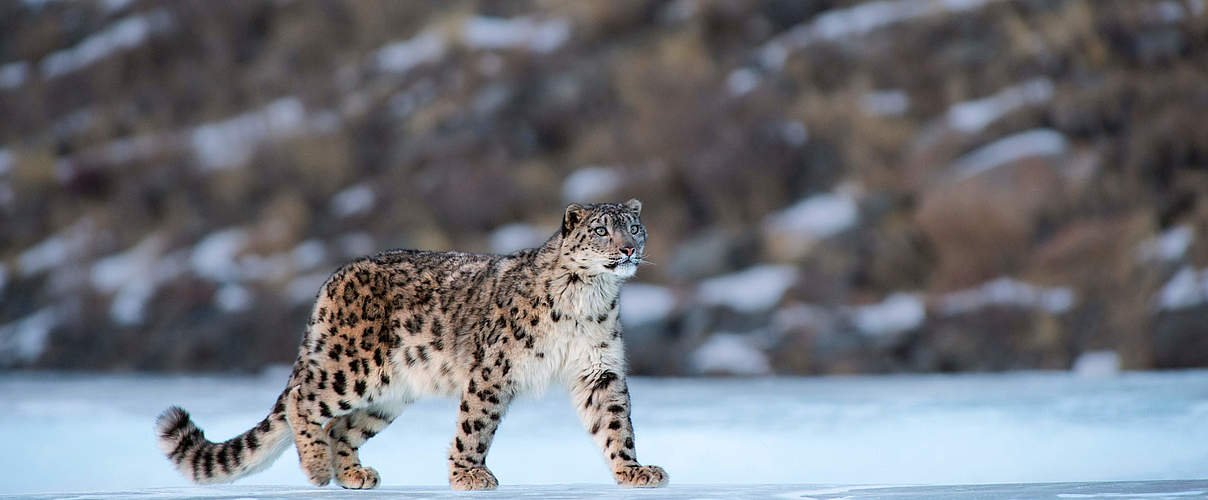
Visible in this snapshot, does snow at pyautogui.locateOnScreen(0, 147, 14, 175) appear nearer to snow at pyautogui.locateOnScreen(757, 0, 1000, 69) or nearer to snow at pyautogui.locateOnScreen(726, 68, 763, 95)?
snow at pyautogui.locateOnScreen(726, 68, 763, 95)

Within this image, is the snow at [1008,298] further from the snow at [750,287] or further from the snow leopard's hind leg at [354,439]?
the snow leopard's hind leg at [354,439]

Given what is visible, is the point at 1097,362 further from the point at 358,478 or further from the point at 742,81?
the point at 358,478

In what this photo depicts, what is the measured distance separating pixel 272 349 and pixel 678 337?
5181mm

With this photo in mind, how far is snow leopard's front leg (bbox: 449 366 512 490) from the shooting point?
575cm

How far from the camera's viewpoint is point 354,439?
6.34 metres

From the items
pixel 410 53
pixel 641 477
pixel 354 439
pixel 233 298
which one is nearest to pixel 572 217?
pixel 641 477

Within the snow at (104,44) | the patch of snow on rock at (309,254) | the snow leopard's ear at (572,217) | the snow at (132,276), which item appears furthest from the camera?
the snow at (104,44)

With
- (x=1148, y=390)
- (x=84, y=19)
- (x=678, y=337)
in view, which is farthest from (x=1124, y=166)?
(x=84, y=19)

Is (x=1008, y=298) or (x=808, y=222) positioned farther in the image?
(x=808, y=222)

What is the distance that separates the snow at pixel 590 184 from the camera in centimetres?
1809

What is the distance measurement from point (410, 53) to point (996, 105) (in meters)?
8.92

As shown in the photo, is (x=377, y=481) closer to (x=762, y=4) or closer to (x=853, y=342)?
(x=853, y=342)

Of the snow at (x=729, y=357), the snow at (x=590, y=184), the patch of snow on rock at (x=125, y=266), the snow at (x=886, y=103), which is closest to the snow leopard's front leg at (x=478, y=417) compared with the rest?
the snow at (x=729, y=357)

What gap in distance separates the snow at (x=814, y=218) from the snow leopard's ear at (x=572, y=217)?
36.1ft
